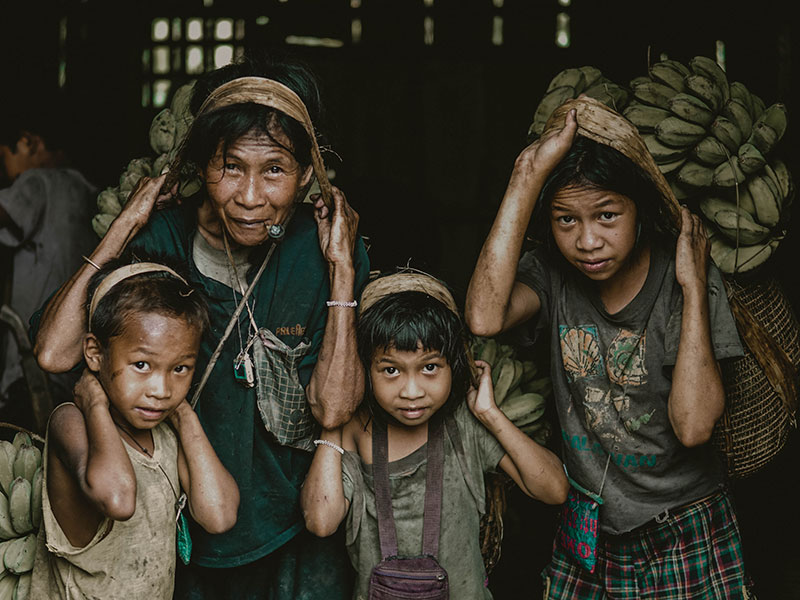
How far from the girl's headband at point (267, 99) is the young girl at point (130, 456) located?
0.57 meters

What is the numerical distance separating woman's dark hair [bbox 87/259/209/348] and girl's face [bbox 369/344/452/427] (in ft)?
1.93

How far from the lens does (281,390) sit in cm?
312

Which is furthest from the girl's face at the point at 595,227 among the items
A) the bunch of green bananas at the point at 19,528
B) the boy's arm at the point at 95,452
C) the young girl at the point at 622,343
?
the bunch of green bananas at the point at 19,528

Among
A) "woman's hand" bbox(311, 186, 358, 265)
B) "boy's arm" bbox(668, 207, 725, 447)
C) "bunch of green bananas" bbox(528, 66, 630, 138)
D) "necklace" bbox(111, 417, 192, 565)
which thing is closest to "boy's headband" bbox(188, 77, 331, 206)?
"woman's hand" bbox(311, 186, 358, 265)

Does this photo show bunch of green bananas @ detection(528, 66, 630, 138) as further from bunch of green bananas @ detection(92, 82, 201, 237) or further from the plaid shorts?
the plaid shorts

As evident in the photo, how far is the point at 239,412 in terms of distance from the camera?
3115 millimetres

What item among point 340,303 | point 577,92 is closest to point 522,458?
point 340,303

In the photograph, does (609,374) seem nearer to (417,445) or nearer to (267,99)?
(417,445)

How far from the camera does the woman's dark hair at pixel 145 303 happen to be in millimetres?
2805

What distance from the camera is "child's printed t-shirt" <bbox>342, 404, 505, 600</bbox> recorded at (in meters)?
3.12

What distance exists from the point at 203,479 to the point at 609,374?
1.41m

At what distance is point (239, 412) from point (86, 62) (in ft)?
11.8

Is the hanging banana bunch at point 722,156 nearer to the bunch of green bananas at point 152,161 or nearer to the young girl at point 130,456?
the bunch of green bananas at point 152,161

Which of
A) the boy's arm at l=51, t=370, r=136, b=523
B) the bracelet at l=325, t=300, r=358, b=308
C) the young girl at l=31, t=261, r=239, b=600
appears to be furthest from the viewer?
the bracelet at l=325, t=300, r=358, b=308
